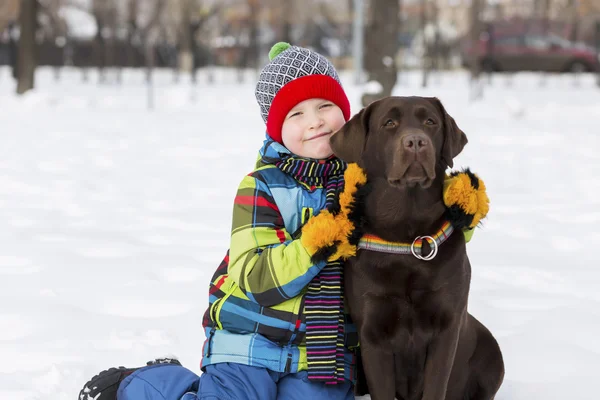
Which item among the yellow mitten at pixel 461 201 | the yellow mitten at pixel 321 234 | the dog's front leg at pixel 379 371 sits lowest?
the dog's front leg at pixel 379 371

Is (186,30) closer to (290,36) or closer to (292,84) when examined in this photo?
(290,36)

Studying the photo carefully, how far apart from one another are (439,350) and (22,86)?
16.4 m

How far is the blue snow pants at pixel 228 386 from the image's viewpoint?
2.46 m

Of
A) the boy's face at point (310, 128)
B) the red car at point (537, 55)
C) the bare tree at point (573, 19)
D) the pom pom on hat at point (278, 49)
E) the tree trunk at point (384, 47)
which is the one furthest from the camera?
the bare tree at point (573, 19)

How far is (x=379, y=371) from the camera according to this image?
7.80 ft

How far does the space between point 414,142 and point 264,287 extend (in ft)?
2.23

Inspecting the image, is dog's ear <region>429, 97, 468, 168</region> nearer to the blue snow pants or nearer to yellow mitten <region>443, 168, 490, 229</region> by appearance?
yellow mitten <region>443, 168, 490, 229</region>

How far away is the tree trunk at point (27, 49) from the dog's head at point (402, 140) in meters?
16.1

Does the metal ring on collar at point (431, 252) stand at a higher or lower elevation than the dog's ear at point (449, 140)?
lower

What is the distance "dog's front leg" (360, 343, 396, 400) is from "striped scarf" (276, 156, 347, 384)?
126 millimetres

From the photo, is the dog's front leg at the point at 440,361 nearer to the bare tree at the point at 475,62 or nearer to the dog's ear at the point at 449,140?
the dog's ear at the point at 449,140

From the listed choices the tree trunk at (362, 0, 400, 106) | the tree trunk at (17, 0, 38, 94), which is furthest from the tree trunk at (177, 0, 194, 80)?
the tree trunk at (362, 0, 400, 106)

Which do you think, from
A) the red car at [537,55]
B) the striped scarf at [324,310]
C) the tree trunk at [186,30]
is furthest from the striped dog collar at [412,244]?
the tree trunk at [186,30]

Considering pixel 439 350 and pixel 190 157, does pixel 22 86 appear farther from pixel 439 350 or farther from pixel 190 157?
pixel 439 350
